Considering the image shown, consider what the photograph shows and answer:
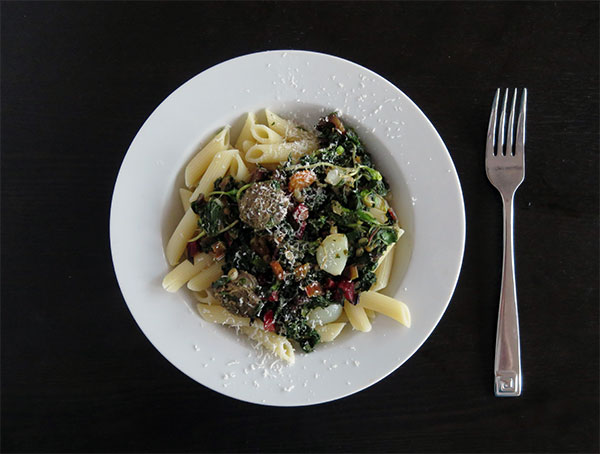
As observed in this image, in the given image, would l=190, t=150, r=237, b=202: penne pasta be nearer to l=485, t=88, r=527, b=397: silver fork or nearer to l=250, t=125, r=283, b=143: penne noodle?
l=250, t=125, r=283, b=143: penne noodle

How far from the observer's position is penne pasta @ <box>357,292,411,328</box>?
6.78ft

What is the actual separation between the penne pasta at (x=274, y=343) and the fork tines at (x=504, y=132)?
4.27ft

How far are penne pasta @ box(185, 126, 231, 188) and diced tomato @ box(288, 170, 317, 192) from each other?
0.35 metres

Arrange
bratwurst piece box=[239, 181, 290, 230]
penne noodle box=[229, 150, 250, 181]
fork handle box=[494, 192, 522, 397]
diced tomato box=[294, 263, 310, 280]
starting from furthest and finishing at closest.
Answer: fork handle box=[494, 192, 522, 397], penne noodle box=[229, 150, 250, 181], diced tomato box=[294, 263, 310, 280], bratwurst piece box=[239, 181, 290, 230]

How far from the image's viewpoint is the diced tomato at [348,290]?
2.11 m

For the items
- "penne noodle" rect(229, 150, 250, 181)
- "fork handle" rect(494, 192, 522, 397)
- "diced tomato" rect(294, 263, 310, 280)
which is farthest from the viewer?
"fork handle" rect(494, 192, 522, 397)

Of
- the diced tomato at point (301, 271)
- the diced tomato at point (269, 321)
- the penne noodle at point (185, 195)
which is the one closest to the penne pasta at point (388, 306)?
the diced tomato at point (301, 271)

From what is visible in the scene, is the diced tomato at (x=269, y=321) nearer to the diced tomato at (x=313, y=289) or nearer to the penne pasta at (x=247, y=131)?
the diced tomato at (x=313, y=289)

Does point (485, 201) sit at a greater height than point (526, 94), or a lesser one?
lesser

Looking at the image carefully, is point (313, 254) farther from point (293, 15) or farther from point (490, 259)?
point (293, 15)

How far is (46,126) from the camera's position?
255 centimetres

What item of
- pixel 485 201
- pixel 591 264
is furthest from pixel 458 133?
pixel 591 264

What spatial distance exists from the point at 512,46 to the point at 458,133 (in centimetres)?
51

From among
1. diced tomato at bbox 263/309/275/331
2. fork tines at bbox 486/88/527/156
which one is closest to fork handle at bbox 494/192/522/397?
fork tines at bbox 486/88/527/156
